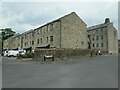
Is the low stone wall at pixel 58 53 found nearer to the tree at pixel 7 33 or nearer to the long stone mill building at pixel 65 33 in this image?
the long stone mill building at pixel 65 33

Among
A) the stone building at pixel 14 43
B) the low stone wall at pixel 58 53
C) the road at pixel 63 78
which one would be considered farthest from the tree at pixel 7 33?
the road at pixel 63 78

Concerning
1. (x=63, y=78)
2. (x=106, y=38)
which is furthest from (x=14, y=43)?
(x=63, y=78)

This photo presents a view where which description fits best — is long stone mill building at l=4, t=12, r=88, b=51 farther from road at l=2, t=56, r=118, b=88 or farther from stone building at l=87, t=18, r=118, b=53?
road at l=2, t=56, r=118, b=88

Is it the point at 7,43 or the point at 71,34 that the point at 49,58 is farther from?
the point at 7,43

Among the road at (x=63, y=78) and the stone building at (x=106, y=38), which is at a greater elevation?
the stone building at (x=106, y=38)

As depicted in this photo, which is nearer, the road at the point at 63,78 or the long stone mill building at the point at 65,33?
the road at the point at 63,78

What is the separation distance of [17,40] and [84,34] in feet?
135

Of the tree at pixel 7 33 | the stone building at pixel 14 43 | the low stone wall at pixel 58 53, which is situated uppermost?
the tree at pixel 7 33

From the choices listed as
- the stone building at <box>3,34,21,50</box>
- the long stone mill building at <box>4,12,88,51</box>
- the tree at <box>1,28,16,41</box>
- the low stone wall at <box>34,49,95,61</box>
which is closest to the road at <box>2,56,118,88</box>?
the low stone wall at <box>34,49,95,61</box>

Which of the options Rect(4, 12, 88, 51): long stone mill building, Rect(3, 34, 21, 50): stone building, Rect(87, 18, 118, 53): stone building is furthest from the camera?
Rect(3, 34, 21, 50): stone building

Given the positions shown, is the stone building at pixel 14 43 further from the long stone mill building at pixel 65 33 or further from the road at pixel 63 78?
the road at pixel 63 78

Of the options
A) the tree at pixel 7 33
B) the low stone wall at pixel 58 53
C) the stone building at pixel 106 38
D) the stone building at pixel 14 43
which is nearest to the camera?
the low stone wall at pixel 58 53

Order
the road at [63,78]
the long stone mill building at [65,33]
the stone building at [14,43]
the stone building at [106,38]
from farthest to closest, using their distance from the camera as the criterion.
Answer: the stone building at [14,43], the stone building at [106,38], the long stone mill building at [65,33], the road at [63,78]

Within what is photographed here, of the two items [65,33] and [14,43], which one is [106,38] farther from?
[14,43]
